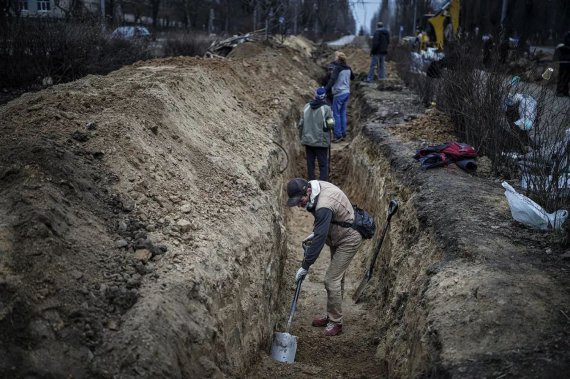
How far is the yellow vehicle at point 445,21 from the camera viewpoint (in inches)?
764

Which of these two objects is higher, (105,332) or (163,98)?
(163,98)

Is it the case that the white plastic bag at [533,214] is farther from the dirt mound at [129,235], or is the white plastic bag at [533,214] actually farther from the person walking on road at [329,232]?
the dirt mound at [129,235]

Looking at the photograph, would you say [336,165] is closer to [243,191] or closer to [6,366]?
[243,191]

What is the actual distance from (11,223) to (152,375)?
1.62 meters

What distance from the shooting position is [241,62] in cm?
1502

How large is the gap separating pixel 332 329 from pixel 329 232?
1167 millimetres

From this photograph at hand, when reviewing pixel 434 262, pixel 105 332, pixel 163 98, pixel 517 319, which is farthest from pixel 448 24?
pixel 105 332

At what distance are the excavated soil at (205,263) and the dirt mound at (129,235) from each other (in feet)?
0.05

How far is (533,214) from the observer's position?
19.3ft

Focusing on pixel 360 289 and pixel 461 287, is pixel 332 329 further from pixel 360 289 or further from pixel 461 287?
pixel 461 287

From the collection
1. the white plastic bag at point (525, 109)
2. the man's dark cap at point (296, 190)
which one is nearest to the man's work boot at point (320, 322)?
the man's dark cap at point (296, 190)

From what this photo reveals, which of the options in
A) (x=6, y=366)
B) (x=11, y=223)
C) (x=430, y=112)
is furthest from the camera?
(x=430, y=112)

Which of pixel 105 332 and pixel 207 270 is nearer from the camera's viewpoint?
pixel 105 332

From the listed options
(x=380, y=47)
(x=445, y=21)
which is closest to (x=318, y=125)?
(x=380, y=47)
